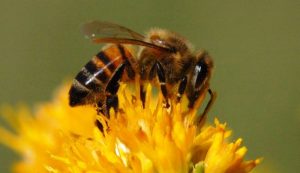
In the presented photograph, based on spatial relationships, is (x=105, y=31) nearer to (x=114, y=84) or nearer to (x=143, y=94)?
(x=114, y=84)

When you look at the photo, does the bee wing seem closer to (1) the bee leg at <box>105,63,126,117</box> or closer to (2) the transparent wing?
(2) the transparent wing

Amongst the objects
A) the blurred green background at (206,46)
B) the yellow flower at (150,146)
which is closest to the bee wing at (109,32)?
the yellow flower at (150,146)

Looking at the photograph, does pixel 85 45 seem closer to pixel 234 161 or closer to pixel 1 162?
pixel 1 162

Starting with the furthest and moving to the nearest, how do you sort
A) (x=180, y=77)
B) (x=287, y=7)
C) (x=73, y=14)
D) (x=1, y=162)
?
(x=73, y=14) → (x=287, y=7) → (x=1, y=162) → (x=180, y=77)

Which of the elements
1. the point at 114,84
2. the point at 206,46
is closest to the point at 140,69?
the point at 114,84

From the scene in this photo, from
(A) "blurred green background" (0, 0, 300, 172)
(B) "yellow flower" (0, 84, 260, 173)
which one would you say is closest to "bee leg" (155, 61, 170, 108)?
(B) "yellow flower" (0, 84, 260, 173)

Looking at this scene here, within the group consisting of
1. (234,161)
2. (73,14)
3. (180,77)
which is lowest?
(234,161)

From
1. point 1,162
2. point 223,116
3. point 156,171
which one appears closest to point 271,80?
point 223,116

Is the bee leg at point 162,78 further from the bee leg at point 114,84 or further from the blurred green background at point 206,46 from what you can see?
the blurred green background at point 206,46
